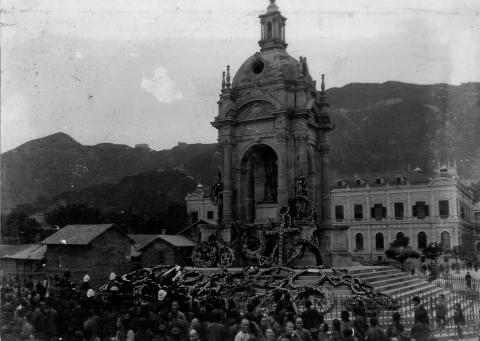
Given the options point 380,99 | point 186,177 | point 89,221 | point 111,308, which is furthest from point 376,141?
point 111,308

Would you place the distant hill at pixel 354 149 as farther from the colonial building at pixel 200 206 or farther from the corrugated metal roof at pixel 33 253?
the colonial building at pixel 200 206

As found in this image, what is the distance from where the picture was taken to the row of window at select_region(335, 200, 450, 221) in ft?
174

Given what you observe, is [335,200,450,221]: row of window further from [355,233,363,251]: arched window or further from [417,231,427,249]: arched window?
[355,233,363,251]: arched window

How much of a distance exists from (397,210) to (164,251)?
29096 mm

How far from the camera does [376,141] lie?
114 meters

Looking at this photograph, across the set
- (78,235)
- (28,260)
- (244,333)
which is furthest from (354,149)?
(244,333)

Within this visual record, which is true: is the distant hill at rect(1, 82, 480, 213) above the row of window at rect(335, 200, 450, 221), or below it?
above

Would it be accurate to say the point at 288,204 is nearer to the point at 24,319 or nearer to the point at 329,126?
the point at 329,126

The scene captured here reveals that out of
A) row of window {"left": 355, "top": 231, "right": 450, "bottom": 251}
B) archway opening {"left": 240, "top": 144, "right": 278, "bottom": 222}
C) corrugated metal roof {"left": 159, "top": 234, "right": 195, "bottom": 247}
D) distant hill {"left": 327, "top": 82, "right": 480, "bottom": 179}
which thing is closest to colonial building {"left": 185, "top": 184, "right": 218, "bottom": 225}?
corrugated metal roof {"left": 159, "top": 234, "right": 195, "bottom": 247}

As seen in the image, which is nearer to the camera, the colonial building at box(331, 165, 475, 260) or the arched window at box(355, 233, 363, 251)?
the colonial building at box(331, 165, 475, 260)

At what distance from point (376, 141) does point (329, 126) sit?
93.1 meters

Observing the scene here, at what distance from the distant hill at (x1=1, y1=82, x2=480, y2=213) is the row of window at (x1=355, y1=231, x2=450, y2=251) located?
39.0 ft

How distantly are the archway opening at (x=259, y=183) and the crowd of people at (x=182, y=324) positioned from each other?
1191cm

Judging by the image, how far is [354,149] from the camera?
110250mm
